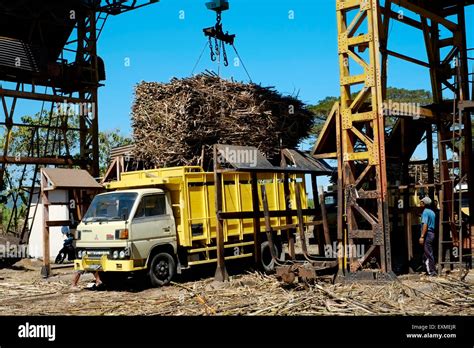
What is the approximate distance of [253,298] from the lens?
10844mm

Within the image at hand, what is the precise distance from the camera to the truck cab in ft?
41.7

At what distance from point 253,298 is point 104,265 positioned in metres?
3.90

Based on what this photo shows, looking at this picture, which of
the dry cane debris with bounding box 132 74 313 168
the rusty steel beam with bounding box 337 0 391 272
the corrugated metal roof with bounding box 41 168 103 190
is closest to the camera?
the rusty steel beam with bounding box 337 0 391 272

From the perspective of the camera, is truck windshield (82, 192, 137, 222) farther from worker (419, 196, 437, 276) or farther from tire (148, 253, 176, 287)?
worker (419, 196, 437, 276)

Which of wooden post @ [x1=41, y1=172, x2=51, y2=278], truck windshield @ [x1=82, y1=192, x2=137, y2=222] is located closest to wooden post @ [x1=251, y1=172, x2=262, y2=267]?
truck windshield @ [x1=82, y1=192, x2=137, y2=222]

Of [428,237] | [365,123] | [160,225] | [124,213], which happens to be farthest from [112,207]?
[428,237]

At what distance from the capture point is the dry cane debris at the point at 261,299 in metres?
9.55

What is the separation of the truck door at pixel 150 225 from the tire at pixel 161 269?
1.16 feet

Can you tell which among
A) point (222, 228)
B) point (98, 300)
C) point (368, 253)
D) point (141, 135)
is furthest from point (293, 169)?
point (98, 300)

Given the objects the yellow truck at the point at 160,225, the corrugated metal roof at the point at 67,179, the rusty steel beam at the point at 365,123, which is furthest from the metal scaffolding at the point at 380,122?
the corrugated metal roof at the point at 67,179

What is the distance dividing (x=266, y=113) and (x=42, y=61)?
32.2 ft

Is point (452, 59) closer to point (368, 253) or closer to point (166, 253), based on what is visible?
point (368, 253)

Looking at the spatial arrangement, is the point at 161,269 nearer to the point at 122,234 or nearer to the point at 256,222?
the point at 122,234
